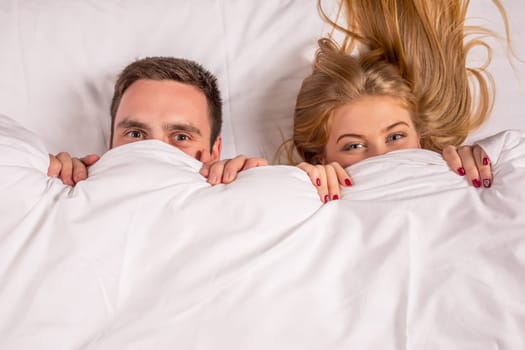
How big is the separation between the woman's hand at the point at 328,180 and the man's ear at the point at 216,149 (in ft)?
1.13

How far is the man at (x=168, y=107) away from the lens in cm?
136

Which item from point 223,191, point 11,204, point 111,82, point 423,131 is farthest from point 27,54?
point 423,131

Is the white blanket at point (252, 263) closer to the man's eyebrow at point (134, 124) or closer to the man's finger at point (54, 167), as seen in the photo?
the man's finger at point (54, 167)

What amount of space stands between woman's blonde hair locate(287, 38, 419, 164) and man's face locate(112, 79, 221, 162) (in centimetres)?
23

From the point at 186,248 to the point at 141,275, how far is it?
8 cm

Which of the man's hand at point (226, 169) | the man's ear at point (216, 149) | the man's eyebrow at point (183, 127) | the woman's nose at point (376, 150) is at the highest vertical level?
the man's eyebrow at point (183, 127)

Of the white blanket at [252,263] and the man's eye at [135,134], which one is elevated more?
the man's eye at [135,134]

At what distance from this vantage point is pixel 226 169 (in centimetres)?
115

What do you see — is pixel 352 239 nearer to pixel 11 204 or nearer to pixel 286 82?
pixel 11 204

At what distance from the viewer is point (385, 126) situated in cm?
138

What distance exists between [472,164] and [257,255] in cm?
44

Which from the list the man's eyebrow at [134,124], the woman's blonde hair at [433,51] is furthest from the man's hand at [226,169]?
the woman's blonde hair at [433,51]

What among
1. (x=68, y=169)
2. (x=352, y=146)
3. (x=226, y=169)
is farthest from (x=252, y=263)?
(x=352, y=146)

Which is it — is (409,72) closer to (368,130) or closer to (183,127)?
(368,130)
